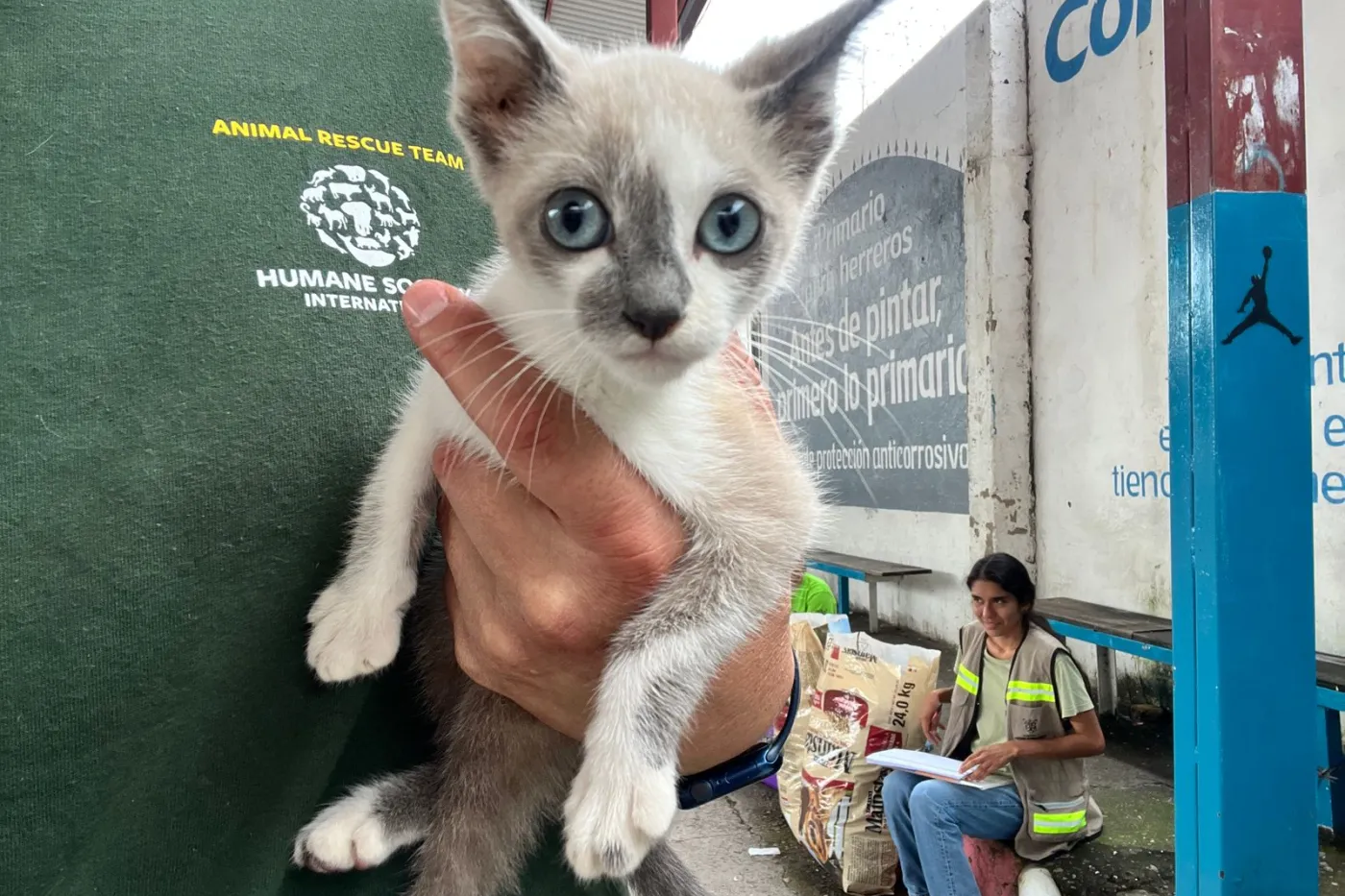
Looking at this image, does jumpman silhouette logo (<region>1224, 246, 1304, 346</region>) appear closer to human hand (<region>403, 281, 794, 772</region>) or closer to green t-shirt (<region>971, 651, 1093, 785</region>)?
human hand (<region>403, 281, 794, 772</region>)

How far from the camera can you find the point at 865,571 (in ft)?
18.0

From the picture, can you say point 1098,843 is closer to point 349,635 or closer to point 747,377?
point 747,377

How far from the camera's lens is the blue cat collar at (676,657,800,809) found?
127 cm

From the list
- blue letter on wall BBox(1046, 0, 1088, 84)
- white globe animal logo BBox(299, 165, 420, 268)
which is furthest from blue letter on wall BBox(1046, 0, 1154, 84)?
white globe animal logo BBox(299, 165, 420, 268)

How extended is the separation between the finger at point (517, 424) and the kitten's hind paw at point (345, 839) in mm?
494

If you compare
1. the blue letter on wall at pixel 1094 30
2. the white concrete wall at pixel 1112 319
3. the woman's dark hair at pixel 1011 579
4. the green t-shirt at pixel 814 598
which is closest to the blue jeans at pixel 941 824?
the woman's dark hair at pixel 1011 579

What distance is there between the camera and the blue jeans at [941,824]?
9.80 ft

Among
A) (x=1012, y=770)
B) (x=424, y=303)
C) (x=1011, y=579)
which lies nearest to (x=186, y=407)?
(x=424, y=303)

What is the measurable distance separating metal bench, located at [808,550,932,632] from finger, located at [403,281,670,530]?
4.08m

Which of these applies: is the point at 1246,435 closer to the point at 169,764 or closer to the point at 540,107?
the point at 540,107

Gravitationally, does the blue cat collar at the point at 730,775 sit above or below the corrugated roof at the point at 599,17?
below

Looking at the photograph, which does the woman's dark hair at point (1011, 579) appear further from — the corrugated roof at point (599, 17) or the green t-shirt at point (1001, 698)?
the corrugated roof at point (599, 17)

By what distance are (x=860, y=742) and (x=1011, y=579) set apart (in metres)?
0.78

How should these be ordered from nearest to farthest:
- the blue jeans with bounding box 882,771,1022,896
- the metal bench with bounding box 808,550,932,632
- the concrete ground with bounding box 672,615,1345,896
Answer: the blue jeans with bounding box 882,771,1022,896, the concrete ground with bounding box 672,615,1345,896, the metal bench with bounding box 808,550,932,632
